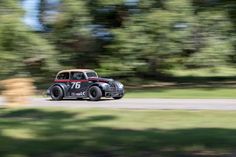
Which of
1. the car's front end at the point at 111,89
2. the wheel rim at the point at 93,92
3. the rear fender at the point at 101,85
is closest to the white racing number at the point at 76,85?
the rear fender at the point at 101,85

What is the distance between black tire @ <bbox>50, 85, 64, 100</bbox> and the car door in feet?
1.72

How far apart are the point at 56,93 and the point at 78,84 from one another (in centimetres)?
118

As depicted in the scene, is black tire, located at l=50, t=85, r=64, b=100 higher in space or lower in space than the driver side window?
lower

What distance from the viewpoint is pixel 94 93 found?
25.9m

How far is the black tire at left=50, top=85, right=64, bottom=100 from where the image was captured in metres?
27.1

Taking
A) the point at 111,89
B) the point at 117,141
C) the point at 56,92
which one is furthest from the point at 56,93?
the point at 117,141

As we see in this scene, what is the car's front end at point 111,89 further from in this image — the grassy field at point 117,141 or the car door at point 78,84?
the grassy field at point 117,141

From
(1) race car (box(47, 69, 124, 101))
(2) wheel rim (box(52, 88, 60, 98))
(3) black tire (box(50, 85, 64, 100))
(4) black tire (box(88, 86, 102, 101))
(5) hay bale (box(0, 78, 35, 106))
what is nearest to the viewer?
(5) hay bale (box(0, 78, 35, 106))

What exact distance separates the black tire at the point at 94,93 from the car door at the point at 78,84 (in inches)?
17.4

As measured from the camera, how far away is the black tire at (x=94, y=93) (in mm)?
25734

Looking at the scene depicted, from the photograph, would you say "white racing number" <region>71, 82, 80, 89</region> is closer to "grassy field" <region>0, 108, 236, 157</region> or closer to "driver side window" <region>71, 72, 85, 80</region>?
"driver side window" <region>71, 72, 85, 80</region>

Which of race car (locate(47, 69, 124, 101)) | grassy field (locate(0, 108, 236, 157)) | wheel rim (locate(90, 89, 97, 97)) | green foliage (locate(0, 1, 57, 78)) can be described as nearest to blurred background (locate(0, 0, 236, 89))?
green foliage (locate(0, 1, 57, 78))

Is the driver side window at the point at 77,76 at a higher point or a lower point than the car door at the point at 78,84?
higher

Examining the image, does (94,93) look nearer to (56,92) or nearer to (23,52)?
(56,92)
